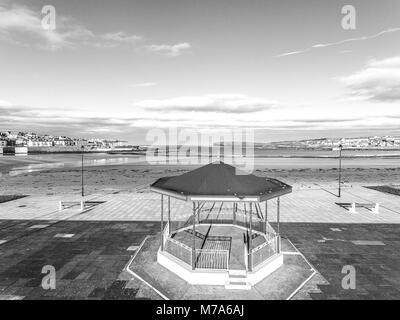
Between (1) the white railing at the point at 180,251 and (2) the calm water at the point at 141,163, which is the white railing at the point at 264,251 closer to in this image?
(1) the white railing at the point at 180,251

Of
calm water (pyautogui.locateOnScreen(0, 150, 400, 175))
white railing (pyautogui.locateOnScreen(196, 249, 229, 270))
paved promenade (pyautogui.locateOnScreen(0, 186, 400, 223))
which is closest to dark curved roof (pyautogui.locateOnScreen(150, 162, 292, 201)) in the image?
white railing (pyautogui.locateOnScreen(196, 249, 229, 270))

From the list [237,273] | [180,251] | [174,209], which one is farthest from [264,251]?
[174,209]

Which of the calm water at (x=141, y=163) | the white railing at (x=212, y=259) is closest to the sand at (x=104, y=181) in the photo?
the calm water at (x=141, y=163)

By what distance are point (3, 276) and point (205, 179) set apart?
9.45 meters

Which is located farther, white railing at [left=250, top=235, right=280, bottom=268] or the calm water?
the calm water

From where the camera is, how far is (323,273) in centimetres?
1246

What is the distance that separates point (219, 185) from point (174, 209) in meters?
15.0

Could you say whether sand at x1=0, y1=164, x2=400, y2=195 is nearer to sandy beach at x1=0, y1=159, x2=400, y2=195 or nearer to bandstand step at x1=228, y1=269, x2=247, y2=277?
sandy beach at x1=0, y1=159, x2=400, y2=195

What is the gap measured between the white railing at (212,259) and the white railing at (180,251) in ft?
1.30

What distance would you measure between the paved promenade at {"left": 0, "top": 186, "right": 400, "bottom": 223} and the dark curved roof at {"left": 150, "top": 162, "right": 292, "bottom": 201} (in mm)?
5688

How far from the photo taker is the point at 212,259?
12.3m

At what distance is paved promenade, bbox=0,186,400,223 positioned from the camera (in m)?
22.4

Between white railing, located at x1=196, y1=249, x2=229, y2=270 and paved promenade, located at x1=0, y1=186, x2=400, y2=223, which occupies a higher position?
white railing, located at x1=196, y1=249, x2=229, y2=270
